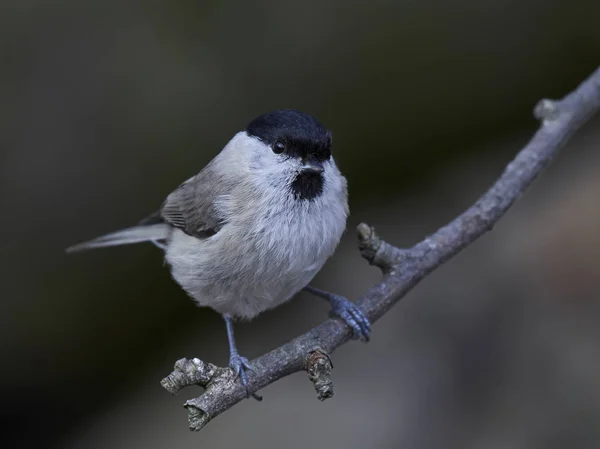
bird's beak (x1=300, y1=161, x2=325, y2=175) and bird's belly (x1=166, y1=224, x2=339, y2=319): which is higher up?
bird's beak (x1=300, y1=161, x2=325, y2=175)

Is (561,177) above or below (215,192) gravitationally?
above

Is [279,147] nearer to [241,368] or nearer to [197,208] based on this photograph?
[197,208]

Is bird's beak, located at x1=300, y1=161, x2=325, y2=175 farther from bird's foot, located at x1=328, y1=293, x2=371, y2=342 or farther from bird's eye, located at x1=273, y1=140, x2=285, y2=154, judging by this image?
bird's foot, located at x1=328, y1=293, x2=371, y2=342

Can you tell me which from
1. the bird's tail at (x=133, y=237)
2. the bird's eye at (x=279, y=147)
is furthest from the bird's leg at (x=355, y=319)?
the bird's tail at (x=133, y=237)

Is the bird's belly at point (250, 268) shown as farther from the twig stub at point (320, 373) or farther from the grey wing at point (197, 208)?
the twig stub at point (320, 373)

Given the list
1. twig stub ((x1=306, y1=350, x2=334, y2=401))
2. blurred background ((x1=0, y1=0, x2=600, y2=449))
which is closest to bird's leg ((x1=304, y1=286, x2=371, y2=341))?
twig stub ((x1=306, y1=350, x2=334, y2=401))

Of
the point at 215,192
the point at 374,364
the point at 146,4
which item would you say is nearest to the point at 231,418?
the point at 374,364

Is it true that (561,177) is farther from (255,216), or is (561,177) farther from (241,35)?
(255,216)
